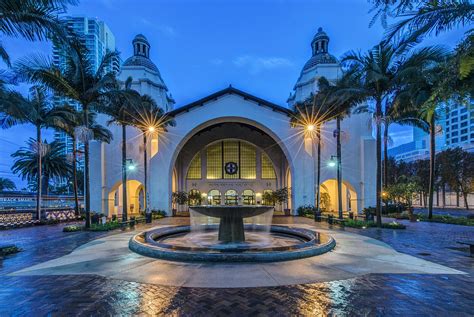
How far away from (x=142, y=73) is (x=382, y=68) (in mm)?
28826

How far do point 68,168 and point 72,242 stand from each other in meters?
33.4

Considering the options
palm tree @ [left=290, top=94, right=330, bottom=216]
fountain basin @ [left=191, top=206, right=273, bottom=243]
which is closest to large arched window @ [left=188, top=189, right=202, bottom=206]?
palm tree @ [left=290, top=94, right=330, bottom=216]

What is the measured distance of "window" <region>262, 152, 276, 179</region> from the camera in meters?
36.6

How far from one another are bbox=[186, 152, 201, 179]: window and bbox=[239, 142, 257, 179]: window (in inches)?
228

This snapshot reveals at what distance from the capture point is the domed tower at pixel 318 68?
34094mm

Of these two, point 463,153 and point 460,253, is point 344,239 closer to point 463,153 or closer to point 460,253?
point 460,253

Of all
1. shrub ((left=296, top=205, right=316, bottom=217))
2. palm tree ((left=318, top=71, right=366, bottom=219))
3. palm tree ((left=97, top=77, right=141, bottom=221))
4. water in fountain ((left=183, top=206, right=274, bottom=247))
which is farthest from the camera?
shrub ((left=296, top=205, right=316, bottom=217))

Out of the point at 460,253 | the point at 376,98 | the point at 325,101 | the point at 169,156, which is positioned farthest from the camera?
the point at 169,156

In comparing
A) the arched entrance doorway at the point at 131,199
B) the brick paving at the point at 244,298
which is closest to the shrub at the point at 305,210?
the arched entrance doorway at the point at 131,199

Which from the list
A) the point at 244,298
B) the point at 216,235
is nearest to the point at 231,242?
the point at 216,235

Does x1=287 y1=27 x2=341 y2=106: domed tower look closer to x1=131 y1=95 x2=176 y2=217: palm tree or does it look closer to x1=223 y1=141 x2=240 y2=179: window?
x1=223 y1=141 x2=240 y2=179: window

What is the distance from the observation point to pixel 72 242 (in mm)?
11703

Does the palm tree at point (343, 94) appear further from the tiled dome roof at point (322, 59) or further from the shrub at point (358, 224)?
the tiled dome roof at point (322, 59)

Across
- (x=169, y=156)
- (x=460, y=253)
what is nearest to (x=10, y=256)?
(x=460, y=253)
